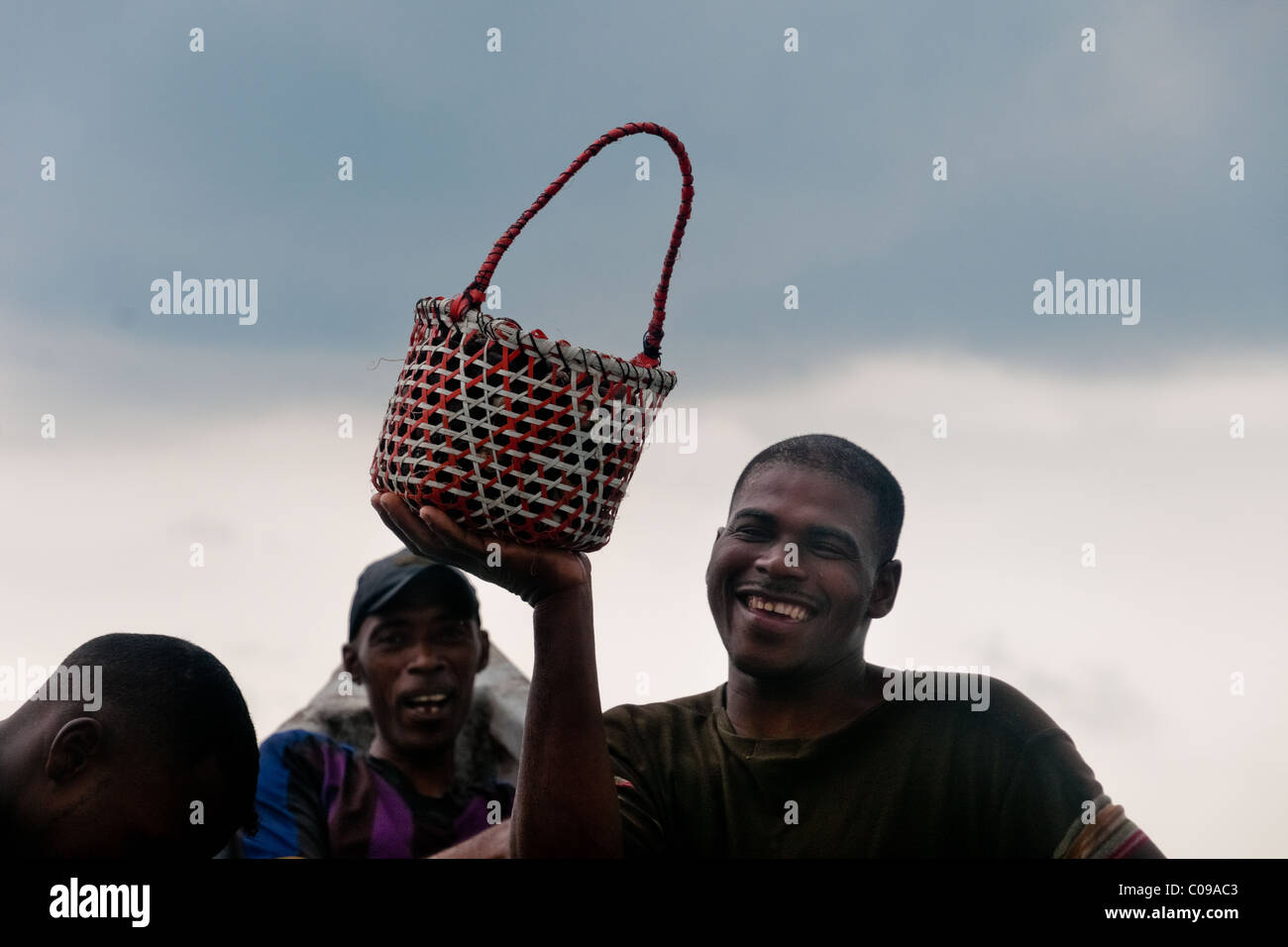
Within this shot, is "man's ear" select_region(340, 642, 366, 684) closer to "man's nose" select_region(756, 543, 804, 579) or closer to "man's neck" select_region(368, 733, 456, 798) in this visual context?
"man's neck" select_region(368, 733, 456, 798)

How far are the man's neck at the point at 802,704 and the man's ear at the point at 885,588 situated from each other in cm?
15

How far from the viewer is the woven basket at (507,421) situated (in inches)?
83.1

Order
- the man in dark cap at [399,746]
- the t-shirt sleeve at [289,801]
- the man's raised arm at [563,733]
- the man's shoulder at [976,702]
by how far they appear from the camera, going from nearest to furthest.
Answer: the man's raised arm at [563,733] < the man's shoulder at [976,702] < the t-shirt sleeve at [289,801] < the man in dark cap at [399,746]

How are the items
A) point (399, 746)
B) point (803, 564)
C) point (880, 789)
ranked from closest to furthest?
point (880, 789), point (803, 564), point (399, 746)

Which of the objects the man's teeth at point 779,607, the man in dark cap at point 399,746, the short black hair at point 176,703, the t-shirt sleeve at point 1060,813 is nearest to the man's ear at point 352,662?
the man in dark cap at point 399,746

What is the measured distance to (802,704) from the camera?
2609 mm

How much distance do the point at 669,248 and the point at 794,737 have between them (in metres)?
0.96

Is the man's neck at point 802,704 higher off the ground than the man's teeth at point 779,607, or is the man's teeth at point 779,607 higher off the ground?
the man's teeth at point 779,607

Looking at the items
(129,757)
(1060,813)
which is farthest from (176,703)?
(1060,813)

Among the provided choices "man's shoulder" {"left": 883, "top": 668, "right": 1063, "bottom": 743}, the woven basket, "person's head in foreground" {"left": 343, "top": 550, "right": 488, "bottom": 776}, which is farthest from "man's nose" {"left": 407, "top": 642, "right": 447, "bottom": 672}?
the woven basket

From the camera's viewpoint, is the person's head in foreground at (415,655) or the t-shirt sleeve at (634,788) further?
the person's head in foreground at (415,655)

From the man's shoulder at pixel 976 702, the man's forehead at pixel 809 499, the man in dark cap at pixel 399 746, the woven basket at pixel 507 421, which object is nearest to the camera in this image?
the woven basket at pixel 507 421

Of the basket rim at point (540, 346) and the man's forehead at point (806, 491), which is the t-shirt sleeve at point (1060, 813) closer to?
the man's forehead at point (806, 491)

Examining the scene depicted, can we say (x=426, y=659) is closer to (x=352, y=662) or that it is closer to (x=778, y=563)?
(x=352, y=662)
